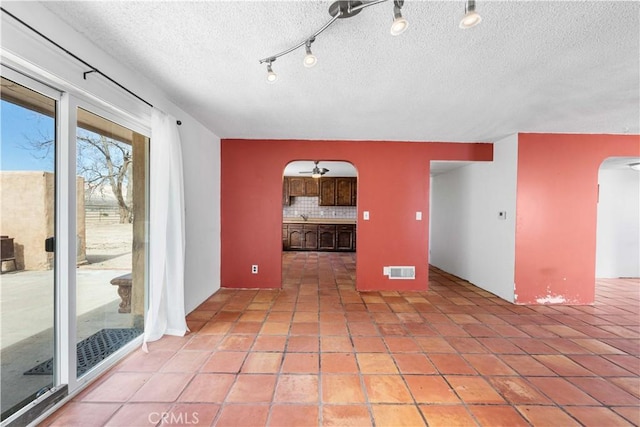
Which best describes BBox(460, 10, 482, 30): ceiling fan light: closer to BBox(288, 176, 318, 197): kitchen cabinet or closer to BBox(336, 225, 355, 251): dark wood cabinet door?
BBox(336, 225, 355, 251): dark wood cabinet door

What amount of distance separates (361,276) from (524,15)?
3.33 m

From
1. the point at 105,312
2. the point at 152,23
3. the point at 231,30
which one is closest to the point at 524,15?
the point at 231,30

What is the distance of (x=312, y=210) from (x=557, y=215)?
568cm

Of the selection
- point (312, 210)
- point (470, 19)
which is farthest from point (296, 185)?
point (470, 19)

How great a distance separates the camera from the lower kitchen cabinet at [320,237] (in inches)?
289

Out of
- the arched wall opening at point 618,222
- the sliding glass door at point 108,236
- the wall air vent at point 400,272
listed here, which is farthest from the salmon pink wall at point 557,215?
the sliding glass door at point 108,236

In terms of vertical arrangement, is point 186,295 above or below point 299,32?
below

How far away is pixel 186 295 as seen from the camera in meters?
2.93

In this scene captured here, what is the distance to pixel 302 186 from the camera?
25.2 feet

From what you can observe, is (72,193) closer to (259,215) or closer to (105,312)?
(105,312)

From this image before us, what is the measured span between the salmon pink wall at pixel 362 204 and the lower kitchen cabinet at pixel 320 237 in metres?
3.34

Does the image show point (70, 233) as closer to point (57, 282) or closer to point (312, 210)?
point (57, 282)

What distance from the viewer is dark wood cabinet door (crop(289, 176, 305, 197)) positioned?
7.68 m

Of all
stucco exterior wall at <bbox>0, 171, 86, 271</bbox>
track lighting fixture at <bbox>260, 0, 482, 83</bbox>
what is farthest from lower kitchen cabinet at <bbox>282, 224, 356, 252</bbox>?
track lighting fixture at <bbox>260, 0, 482, 83</bbox>
